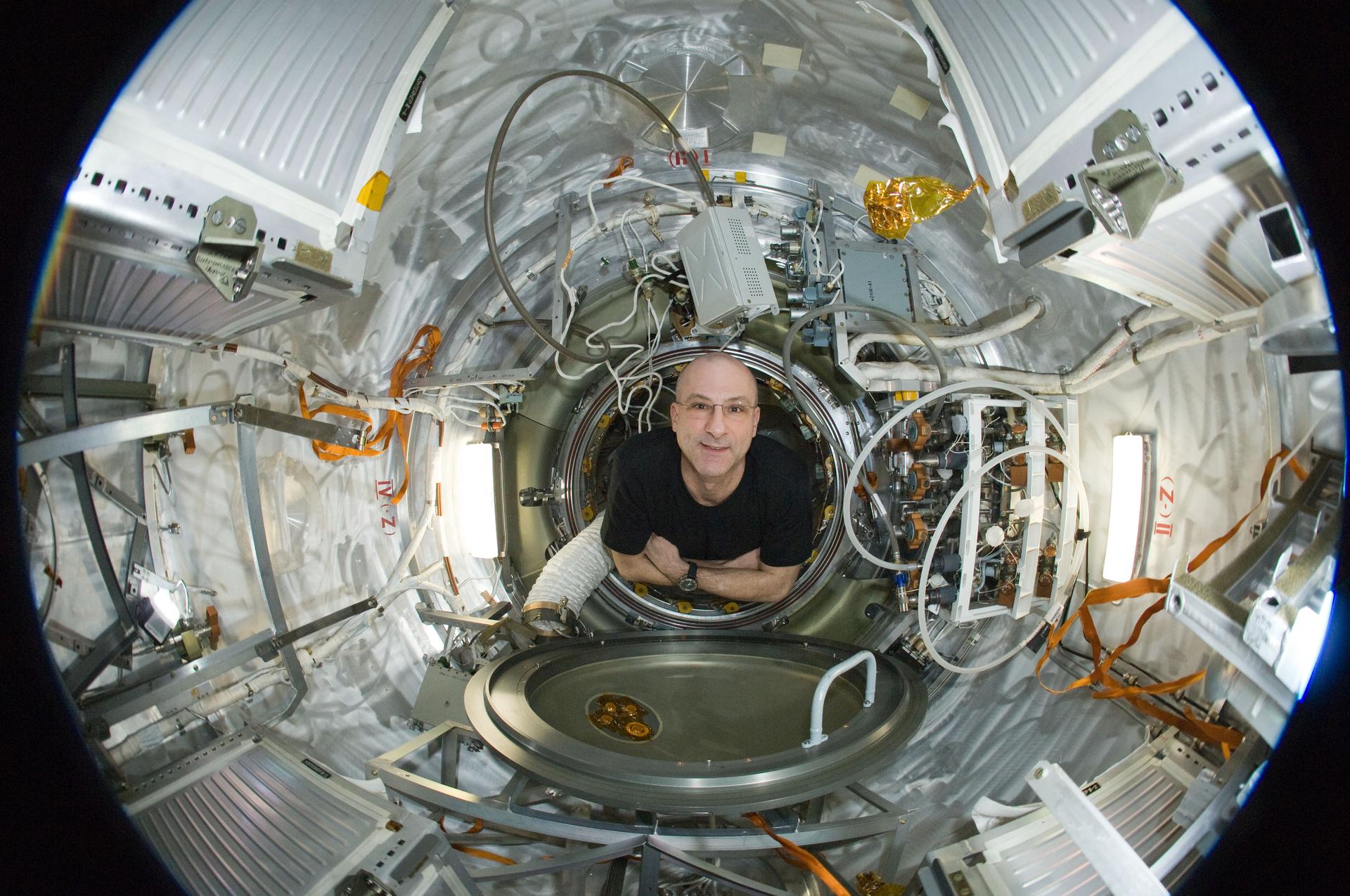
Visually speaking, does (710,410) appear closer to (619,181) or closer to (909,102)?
(619,181)

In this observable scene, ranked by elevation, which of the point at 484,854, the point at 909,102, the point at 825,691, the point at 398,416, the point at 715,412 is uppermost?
the point at 909,102

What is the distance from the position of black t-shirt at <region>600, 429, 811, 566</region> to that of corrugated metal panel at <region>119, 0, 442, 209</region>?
2.00m

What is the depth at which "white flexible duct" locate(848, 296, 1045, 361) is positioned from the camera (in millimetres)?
2426

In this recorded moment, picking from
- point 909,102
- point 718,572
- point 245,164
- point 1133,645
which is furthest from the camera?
point 718,572

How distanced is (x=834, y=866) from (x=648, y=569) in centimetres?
169

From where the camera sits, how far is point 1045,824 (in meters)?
1.86

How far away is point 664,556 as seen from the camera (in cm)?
363

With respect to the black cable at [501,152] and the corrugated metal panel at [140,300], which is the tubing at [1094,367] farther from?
the corrugated metal panel at [140,300]

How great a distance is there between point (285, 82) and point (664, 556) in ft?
8.88

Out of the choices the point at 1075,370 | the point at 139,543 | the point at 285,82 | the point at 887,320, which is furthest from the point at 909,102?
the point at 139,543

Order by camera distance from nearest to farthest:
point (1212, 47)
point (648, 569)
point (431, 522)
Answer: point (1212, 47), point (431, 522), point (648, 569)

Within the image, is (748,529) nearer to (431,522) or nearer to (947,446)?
(947,446)

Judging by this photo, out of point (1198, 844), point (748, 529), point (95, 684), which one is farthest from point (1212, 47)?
point (95, 684)

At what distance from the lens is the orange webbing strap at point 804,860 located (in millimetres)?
2104
